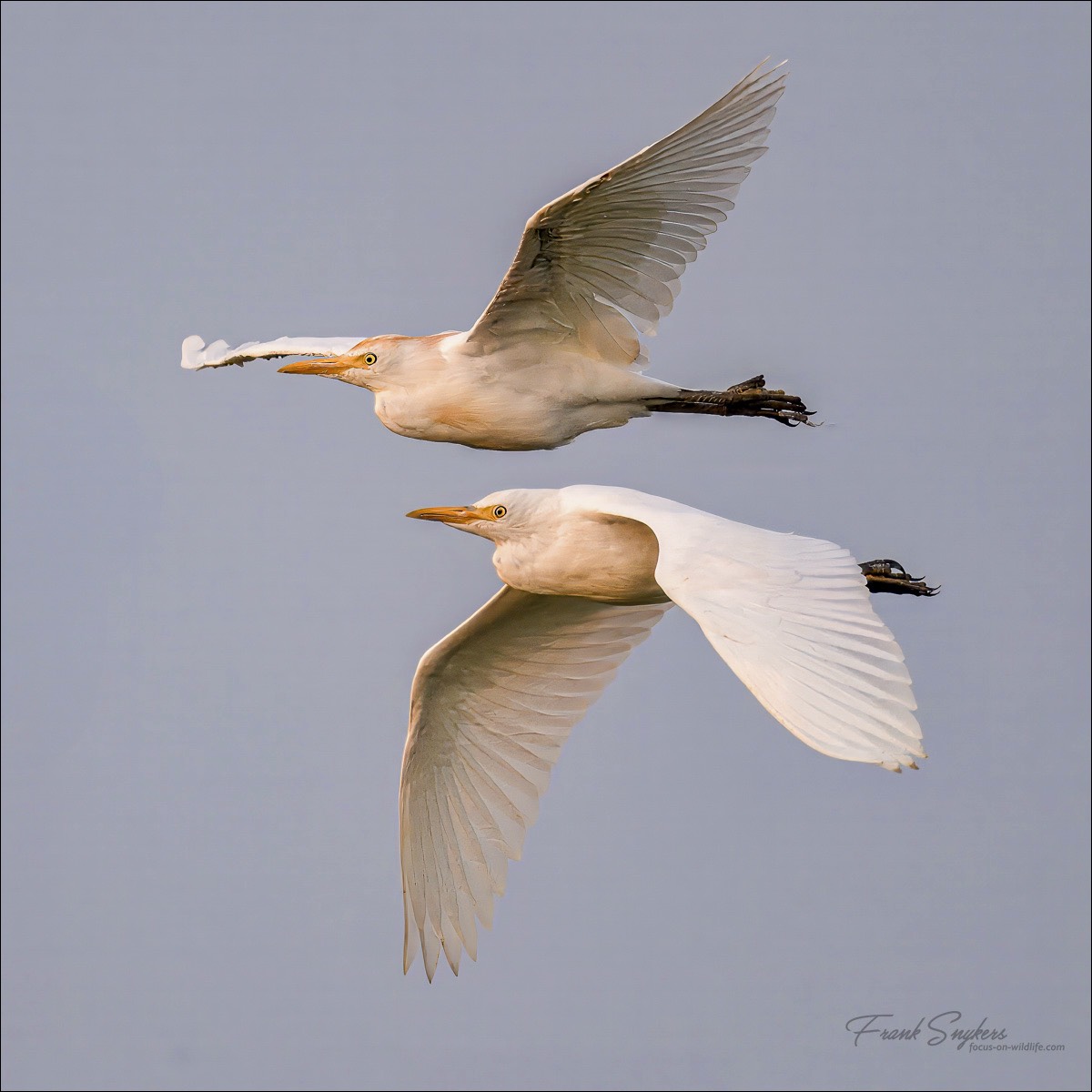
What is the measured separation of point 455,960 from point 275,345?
4.37 m

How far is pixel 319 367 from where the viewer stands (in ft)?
44.9

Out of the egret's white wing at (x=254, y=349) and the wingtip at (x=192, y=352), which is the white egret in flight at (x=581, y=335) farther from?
the wingtip at (x=192, y=352)

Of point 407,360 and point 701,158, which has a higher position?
point 701,158

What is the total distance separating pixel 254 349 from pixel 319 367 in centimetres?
137

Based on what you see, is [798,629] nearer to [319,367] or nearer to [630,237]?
[630,237]

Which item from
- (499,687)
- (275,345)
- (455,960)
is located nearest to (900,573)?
(499,687)

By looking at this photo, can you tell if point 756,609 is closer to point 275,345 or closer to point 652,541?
point 652,541

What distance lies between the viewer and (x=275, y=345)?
14.8 meters

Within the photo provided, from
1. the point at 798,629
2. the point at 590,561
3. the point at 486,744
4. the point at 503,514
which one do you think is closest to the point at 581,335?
the point at 503,514

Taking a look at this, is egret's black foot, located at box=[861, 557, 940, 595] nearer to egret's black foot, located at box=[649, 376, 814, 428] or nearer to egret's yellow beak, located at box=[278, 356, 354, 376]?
egret's black foot, located at box=[649, 376, 814, 428]

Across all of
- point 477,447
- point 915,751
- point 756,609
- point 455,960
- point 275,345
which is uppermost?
point 275,345

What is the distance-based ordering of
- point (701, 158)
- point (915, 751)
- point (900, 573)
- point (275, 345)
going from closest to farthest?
point (915, 751) < point (701, 158) < point (900, 573) < point (275, 345)

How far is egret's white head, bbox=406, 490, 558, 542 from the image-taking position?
40.7 feet

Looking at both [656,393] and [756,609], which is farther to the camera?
[656,393]
